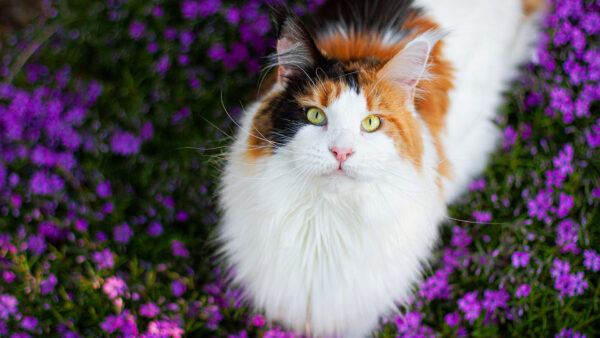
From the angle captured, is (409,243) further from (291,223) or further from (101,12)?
(101,12)

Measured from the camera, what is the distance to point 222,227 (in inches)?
74.4

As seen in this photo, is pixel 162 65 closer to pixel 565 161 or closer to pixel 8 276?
pixel 8 276

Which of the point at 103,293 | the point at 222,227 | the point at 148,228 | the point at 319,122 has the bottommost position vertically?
the point at 103,293

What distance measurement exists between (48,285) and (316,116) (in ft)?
4.51

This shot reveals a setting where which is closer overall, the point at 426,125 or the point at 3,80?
the point at 426,125

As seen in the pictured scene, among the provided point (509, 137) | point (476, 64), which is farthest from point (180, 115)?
point (509, 137)

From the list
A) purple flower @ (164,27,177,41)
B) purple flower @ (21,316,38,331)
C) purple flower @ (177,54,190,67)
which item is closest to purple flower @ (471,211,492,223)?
purple flower @ (177,54,190,67)

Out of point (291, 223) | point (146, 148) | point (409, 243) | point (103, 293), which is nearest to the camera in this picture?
point (291, 223)

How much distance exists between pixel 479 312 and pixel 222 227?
1.19 metres

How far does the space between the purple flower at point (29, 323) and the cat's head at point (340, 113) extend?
44.9 inches

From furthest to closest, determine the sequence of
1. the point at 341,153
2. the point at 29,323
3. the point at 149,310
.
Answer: the point at 149,310
the point at 29,323
the point at 341,153

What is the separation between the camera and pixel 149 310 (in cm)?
183

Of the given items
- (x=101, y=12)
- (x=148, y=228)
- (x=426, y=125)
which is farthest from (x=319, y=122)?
(x=101, y=12)

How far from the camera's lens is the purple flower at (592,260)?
1.87 metres
